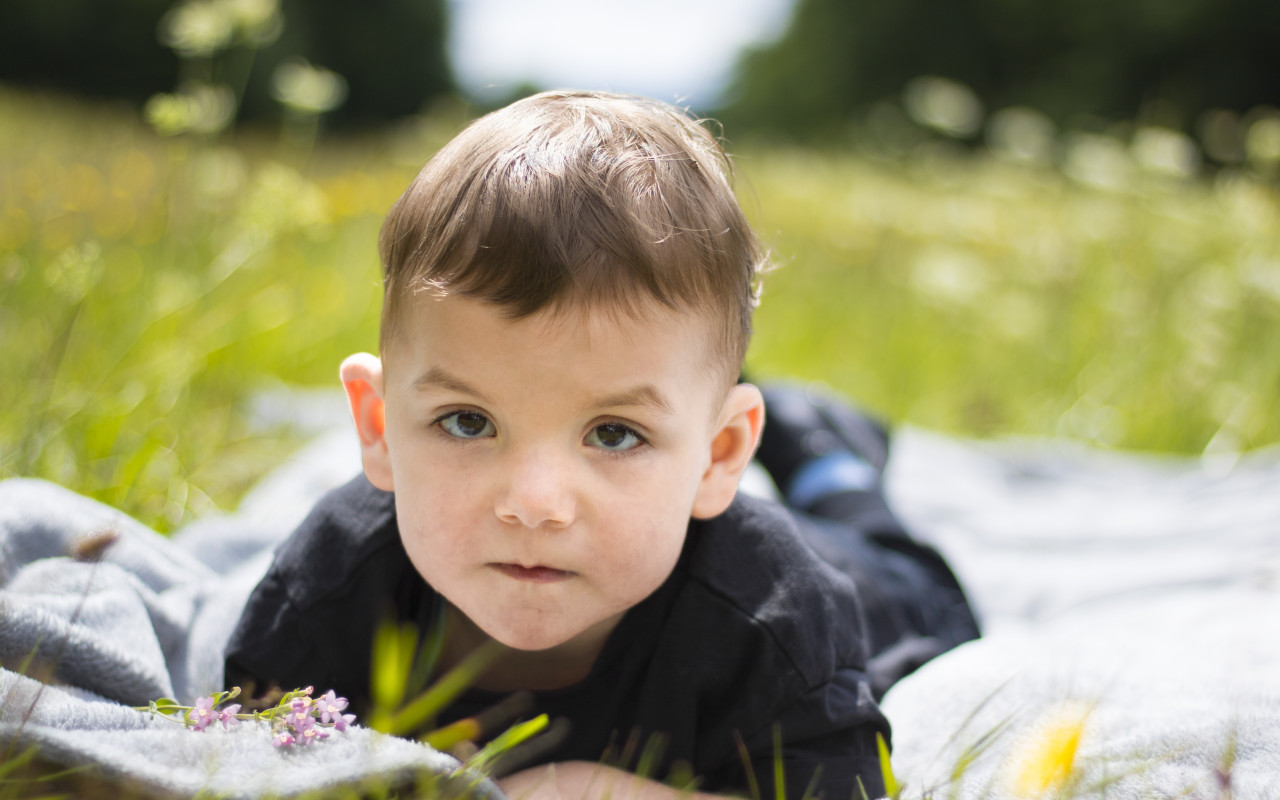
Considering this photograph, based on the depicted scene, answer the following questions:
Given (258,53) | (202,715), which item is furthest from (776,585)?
(258,53)

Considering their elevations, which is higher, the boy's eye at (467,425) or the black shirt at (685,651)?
the boy's eye at (467,425)

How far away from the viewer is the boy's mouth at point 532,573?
106cm

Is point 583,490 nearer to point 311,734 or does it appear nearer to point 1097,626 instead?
point 311,734

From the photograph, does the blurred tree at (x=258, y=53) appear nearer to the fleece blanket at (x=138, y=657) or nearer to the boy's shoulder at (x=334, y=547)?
the fleece blanket at (x=138, y=657)

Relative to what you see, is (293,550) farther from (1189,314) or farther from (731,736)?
(1189,314)

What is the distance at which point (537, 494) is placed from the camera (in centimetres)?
98

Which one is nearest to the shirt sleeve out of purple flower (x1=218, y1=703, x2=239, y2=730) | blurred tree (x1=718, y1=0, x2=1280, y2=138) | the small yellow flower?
the small yellow flower

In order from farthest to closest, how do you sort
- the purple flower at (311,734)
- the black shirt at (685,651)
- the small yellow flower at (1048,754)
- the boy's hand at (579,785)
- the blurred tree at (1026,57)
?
the blurred tree at (1026,57), the black shirt at (685,651), the boy's hand at (579,785), the purple flower at (311,734), the small yellow flower at (1048,754)

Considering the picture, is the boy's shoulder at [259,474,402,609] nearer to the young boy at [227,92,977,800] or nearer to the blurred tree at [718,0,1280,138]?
the young boy at [227,92,977,800]

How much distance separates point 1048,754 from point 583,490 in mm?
476

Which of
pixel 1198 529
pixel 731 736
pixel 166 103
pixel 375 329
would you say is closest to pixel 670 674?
pixel 731 736

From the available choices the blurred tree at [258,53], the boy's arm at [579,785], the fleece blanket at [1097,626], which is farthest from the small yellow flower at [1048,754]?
the blurred tree at [258,53]

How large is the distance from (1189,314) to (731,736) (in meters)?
2.91

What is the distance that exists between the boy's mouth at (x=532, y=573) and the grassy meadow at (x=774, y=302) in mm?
586
